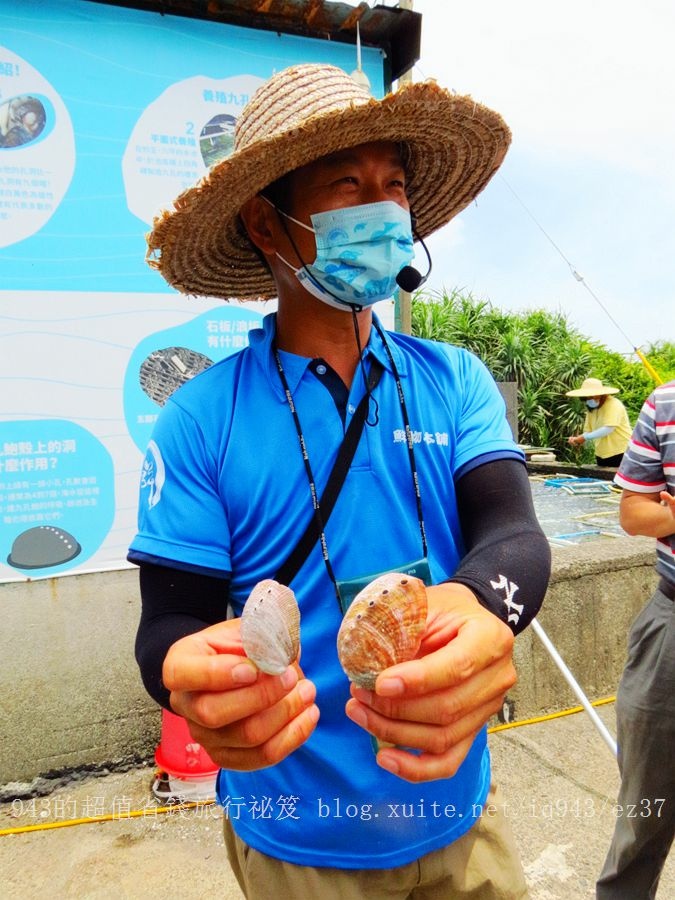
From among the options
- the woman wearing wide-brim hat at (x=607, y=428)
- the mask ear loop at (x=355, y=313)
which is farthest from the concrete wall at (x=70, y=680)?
the woman wearing wide-brim hat at (x=607, y=428)

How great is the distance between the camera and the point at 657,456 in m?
2.17

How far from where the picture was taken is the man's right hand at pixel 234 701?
0.94m

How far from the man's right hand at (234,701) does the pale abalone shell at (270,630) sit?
0.02 m

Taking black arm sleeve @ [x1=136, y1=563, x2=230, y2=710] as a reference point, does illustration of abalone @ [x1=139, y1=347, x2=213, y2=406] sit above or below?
above

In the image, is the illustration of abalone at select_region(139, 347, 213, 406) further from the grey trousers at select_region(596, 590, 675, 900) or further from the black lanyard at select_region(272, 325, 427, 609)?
the grey trousers at select_region(596, 590, 675, 900)

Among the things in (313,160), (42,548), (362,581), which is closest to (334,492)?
(362,581)

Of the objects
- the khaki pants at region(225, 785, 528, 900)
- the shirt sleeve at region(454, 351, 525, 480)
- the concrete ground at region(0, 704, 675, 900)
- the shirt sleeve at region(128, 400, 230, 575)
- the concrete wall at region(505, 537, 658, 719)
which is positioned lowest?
the concrete ground at region(0, 704, 675, 900)

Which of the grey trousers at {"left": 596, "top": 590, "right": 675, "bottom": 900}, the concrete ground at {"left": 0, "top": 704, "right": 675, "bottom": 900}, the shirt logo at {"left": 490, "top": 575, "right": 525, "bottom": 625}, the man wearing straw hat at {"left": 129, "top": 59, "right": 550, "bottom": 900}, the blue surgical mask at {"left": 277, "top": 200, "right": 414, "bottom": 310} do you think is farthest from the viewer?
the concrete ground at {"left": 0, "top": 704, "right": 675, "bottom": 900}

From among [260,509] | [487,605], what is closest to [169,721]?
[260,509]

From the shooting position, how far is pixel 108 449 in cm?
295

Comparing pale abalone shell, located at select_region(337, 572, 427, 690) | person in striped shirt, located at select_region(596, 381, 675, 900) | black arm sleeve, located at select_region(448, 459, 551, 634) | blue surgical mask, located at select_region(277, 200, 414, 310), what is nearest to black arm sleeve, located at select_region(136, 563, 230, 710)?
pale abalone shell, located at select_region(337, 572, 427, 690)

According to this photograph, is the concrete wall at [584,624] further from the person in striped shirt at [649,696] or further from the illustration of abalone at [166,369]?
the illustration of abalone at [166,369]

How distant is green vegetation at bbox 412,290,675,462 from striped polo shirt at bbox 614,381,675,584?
10955 millimetres

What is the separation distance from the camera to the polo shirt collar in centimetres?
142
